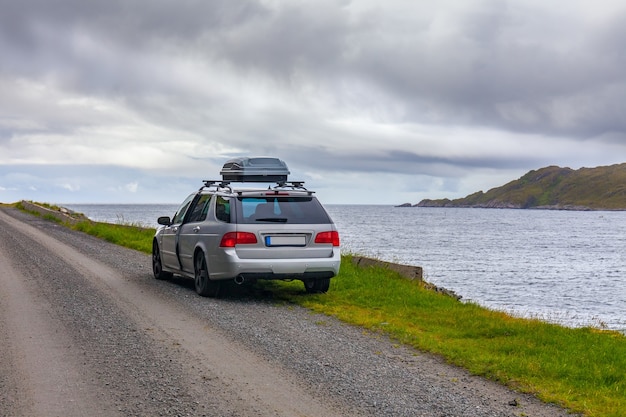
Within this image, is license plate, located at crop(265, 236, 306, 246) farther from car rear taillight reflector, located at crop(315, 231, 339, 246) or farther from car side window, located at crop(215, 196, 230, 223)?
car side window, located at crop(215, 196, 230, 223)

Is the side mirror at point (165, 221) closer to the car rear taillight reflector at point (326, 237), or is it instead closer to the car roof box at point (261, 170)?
the car roof box at point (261, 170)

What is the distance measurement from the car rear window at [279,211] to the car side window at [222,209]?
0.24m

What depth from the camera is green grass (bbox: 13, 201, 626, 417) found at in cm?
695

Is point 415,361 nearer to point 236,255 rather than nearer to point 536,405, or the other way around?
point 536,405

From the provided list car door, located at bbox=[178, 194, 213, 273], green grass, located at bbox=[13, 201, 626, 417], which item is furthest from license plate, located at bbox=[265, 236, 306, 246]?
car door, located at bbox=[178, 194, 213, 273]

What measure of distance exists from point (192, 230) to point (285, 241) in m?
2.26

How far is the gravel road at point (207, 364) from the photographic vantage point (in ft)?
19.6

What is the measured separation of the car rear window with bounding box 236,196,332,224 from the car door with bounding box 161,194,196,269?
2.40m

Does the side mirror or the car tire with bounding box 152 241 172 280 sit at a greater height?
Answer: the side mirror

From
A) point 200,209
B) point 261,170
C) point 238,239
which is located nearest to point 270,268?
point 238,239

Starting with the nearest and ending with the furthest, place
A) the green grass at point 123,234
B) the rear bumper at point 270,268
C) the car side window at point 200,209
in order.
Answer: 1. the rear bumper at point 270,268
2. the car side window at point 200,209
3. the green grass at point 123,234

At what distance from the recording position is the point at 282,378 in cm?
690

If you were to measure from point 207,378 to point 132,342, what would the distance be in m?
2.02

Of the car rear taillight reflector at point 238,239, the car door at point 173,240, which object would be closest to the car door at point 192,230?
the car door at point 173,240
